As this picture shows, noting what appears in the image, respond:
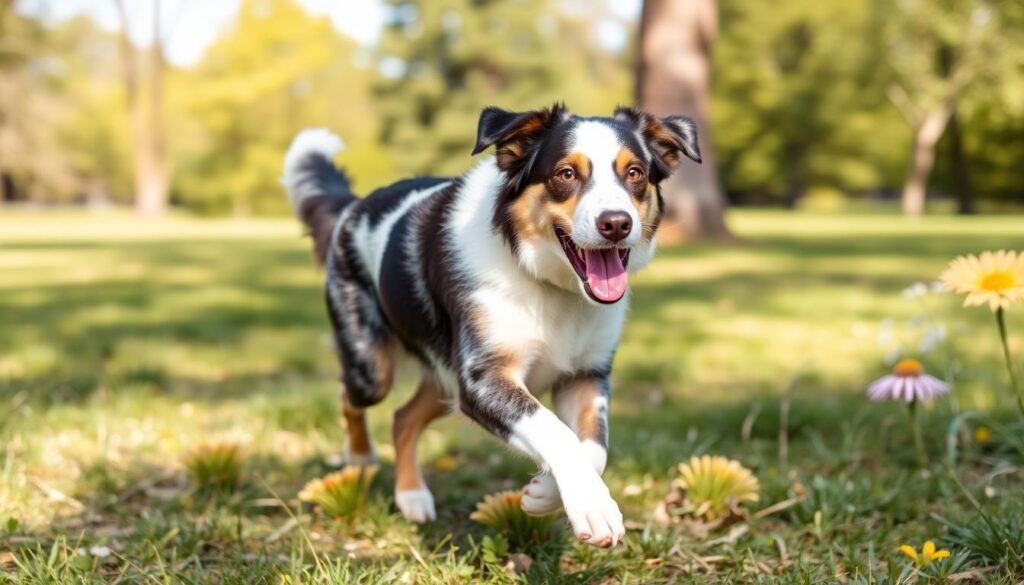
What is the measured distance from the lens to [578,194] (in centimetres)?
291

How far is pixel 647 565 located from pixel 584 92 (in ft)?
137

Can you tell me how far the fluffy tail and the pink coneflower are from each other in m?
2.42

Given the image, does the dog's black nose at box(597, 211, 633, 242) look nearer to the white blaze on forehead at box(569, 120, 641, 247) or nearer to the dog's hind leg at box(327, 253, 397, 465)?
the white blaze on forehead at box(569, 120, 641, 247)

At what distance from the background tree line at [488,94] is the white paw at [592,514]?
3152cm

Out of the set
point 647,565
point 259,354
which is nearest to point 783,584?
point 647,565

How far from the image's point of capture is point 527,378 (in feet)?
10.4

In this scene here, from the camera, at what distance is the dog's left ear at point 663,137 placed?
3228 mm

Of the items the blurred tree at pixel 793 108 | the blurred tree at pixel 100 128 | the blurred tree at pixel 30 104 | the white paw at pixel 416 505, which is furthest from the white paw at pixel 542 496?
the blurred tree at pixel 100 128

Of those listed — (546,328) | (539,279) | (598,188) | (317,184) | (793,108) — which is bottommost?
(546,328)

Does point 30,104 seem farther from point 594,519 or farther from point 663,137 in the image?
point 594,519

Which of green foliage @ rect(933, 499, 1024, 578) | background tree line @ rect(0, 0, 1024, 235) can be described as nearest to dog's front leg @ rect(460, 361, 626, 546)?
green foliage @ rect(933, 499, 1024, 578)

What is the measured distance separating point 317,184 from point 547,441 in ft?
8.18

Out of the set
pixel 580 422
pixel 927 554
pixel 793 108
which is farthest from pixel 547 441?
pixel 793 108

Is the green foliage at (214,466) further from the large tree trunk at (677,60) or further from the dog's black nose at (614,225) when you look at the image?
the large tree trunk at (677,60)
